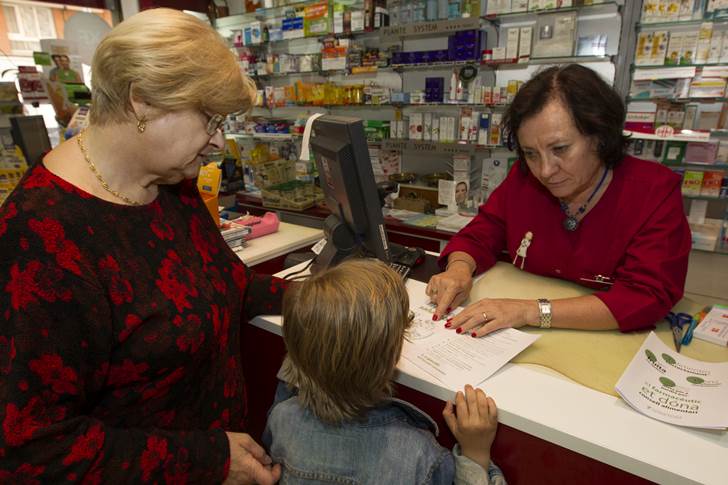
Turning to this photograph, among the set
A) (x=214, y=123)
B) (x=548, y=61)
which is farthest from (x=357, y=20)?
(x=214, y=123)

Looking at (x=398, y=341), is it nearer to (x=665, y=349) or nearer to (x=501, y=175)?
(x=665, y=349)

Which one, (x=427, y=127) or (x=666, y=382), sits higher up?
(x=427, y=127)

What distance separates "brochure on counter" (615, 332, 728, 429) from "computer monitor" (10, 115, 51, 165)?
332 centimetres

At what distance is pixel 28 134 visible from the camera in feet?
9.77

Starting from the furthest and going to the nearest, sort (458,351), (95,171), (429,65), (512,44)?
(429,65) → (512,44) → (458,351) → (95,171)

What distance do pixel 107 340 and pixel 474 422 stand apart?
0.75 m

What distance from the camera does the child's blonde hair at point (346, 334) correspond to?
0.95 meters

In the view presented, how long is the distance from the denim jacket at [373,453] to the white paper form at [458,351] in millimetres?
122

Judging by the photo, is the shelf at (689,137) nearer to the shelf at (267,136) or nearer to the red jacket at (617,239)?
the red jacket at (617,239)

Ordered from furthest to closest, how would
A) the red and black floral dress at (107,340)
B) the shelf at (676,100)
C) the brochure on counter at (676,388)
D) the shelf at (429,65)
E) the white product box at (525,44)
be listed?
the shelf at (429,65) < the white product box at (525,44) < the shelf at (676,100) < the brochure on counter at (676,388) < the red and black floral dress at (107,340)

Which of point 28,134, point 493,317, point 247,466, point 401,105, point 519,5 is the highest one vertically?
point 519,5

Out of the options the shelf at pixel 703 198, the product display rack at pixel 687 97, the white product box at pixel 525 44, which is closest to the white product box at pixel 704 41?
the product display rack at pixel 687 97

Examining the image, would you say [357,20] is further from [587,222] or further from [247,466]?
[247,466]

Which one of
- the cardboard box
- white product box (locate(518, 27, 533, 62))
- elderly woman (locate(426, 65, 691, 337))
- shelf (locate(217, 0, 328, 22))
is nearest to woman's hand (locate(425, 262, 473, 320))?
elderly woman (locate(426, 65, 691, 337))
